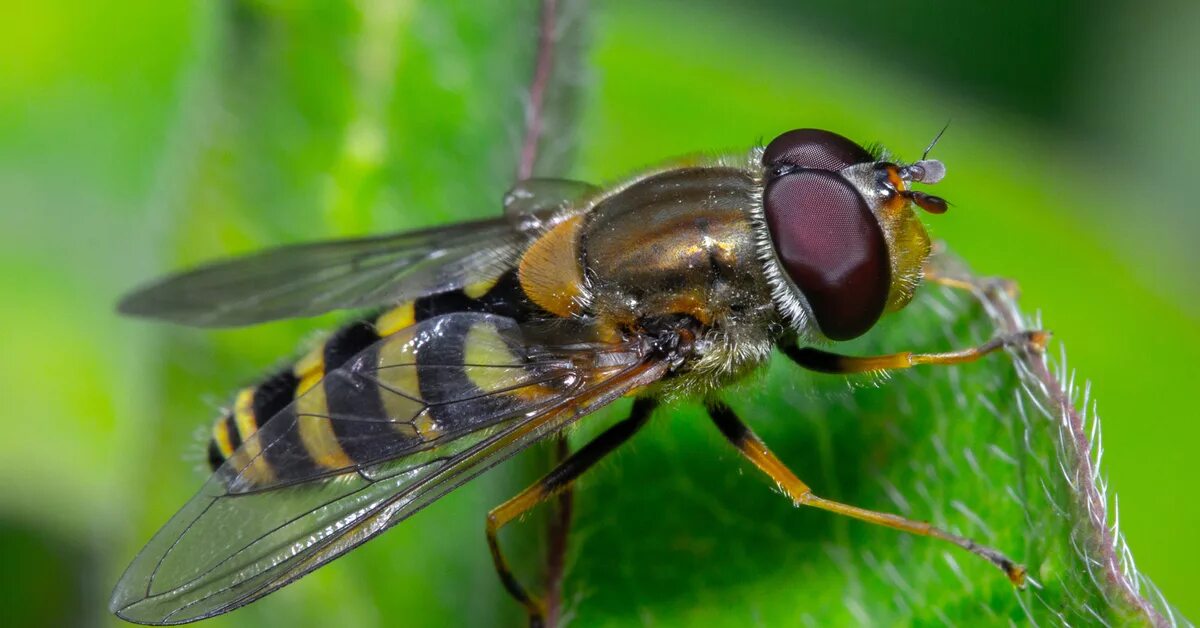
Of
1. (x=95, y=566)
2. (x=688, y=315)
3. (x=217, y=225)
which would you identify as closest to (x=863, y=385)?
(x=688, y=315)

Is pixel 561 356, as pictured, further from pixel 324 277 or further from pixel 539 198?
pixel 324 277

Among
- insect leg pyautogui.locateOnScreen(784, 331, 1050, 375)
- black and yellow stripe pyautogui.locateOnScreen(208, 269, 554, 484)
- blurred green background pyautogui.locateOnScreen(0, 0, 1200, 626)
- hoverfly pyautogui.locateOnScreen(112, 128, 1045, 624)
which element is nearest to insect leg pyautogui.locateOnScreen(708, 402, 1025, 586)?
hoverfly pyautogui.locateOnScreen(112, 128, 1045, 624)

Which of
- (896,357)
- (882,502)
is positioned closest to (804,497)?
(882,502)

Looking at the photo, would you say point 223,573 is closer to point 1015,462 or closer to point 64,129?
point 1015,462

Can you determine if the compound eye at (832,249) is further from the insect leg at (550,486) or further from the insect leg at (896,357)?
the insect leg at (550,486)

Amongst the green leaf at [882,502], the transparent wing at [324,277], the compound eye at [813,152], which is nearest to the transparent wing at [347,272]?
the transparent wing at [324,277]

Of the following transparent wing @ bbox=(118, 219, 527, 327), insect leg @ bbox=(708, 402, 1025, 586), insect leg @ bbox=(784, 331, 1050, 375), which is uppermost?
transparent wing @ bbox=(118, 219, 527, 327)

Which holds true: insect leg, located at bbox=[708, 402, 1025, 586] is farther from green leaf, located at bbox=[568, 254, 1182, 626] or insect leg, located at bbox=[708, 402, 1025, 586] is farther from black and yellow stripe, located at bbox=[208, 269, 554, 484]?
black and yellow stripe, located at bbox=[208, 269, 554, 484]
